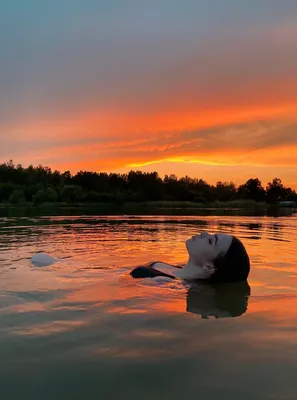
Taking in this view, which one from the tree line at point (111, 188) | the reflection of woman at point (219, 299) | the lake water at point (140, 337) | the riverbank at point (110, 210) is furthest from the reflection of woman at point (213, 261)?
the tree line at point (111, 188)

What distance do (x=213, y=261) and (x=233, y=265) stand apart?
17.1 inches

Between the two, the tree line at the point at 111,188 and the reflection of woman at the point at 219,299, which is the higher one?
the tree line at the point at 111,188

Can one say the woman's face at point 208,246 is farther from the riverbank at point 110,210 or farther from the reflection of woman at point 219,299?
the riverbank at point 110,210

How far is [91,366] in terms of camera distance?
3959mm

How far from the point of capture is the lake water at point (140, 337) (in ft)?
11.8

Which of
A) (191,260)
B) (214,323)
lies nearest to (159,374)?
(214,323)

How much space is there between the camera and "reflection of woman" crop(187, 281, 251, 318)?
5973 millimetres

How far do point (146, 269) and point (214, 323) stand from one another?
2.78m

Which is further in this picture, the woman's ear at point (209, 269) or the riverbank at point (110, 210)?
the riverbank at point (110, 210)

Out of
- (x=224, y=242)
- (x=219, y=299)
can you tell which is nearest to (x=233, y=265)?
(x=224, y=242)

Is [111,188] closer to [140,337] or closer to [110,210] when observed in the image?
[110,210]

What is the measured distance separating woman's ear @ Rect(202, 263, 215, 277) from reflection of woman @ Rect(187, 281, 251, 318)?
239 millimetres

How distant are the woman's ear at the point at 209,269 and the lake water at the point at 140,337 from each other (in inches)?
13.9

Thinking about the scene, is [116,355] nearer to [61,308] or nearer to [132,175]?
[61,308]
